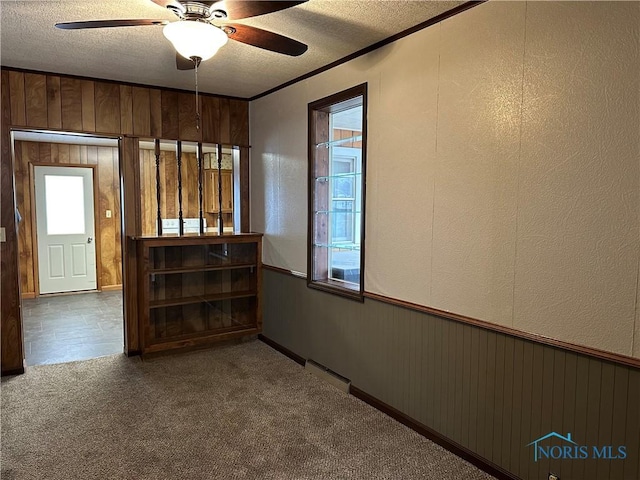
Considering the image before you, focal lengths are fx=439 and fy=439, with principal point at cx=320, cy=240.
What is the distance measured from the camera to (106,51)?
3.05 metres

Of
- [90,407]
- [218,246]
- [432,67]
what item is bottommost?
[90,407]

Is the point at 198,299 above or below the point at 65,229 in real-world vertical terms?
below

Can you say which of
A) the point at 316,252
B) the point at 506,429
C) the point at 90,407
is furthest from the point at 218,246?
the point at 506,429

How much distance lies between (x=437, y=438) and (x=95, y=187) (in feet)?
20.5

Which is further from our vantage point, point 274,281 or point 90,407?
point 274,281

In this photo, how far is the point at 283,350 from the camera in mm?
4102

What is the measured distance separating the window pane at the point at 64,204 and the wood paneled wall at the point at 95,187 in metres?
0.23

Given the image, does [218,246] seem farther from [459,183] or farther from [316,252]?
[459,183]

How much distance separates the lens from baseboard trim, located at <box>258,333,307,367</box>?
151 inches

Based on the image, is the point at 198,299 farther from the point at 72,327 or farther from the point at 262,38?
the point at 262,38

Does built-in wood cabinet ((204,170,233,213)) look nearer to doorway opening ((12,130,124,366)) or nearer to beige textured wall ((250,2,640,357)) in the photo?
doorway opening ((12,130,124,366))

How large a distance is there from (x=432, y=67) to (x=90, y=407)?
3.10m

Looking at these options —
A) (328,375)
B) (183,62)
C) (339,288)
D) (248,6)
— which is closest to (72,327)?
(328,375)

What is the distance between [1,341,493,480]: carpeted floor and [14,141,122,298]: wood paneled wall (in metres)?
3.34
